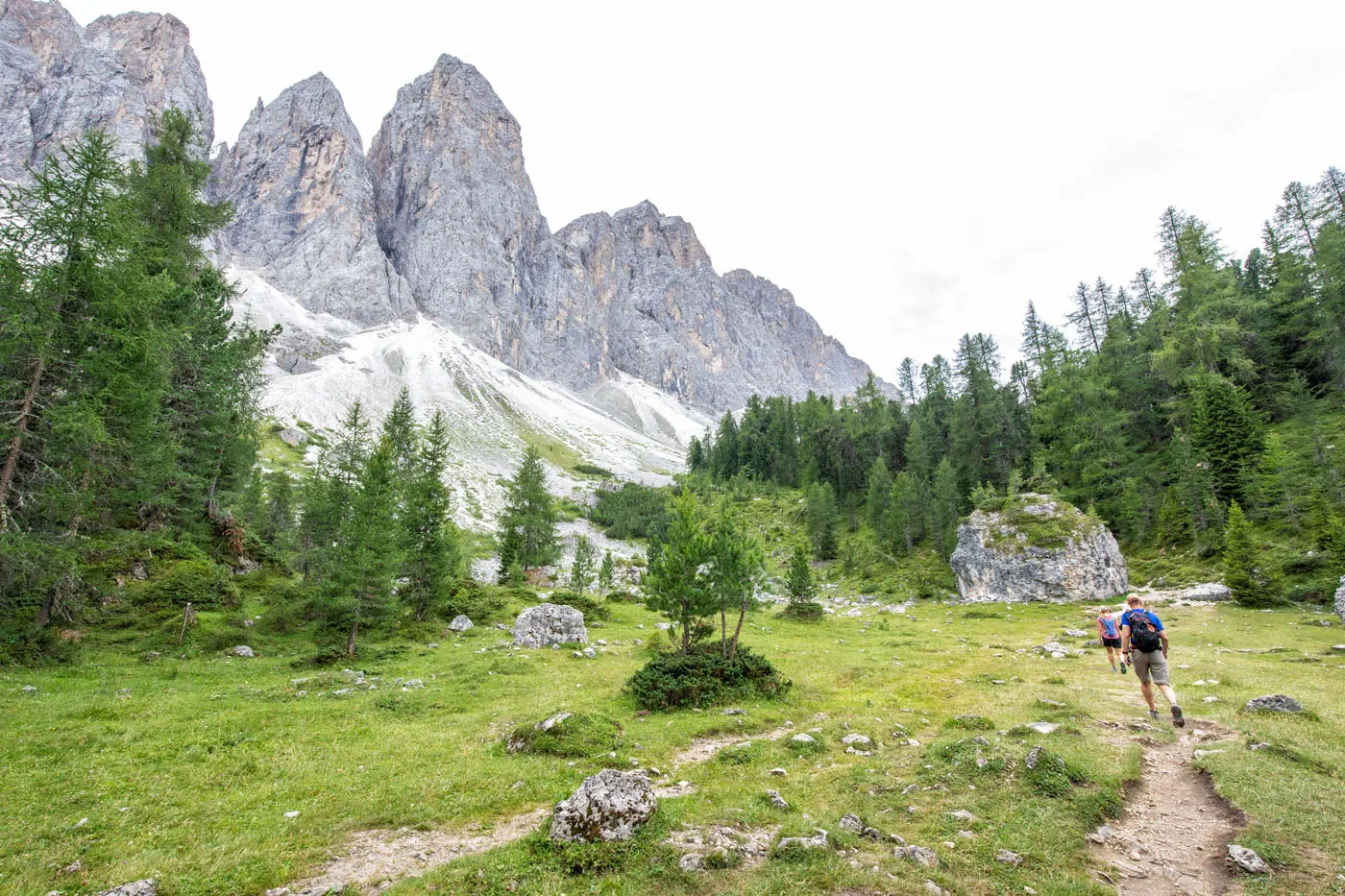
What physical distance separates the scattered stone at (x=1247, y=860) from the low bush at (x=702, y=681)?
12737 mm

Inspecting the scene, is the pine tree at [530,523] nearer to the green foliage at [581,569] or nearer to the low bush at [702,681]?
the green foliage at [581,569]

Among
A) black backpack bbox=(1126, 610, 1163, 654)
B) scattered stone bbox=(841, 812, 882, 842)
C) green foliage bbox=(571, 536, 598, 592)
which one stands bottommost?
scattered stone bbox=(841, 812, 882, 842)

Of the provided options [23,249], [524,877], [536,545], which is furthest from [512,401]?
[524,877]

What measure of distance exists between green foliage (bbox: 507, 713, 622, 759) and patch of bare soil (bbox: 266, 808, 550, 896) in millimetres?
2957

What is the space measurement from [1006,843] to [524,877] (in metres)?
6.90

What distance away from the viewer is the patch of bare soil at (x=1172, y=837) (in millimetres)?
6910

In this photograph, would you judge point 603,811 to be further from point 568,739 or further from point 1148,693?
point 1148,693

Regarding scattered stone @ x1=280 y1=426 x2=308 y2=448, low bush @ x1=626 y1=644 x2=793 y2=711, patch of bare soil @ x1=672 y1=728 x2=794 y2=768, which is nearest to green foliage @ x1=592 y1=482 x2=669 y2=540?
scattered stone @ x1=280 y1=426 x2=308 y2=448

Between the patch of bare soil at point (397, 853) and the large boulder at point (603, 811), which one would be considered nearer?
the patch of bare soil at point (397, 853)

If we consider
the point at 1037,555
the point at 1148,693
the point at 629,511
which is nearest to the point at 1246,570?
the point at 1037,555

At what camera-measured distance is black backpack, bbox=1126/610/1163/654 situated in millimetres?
13445

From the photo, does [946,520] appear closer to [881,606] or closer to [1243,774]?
[881,606]

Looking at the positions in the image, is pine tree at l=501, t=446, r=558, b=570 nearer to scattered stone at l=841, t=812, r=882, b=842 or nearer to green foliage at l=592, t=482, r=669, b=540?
green foliage at l=592, t=482, r=669, b=540

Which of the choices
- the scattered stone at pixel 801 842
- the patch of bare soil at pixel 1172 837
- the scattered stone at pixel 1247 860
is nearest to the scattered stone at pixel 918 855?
the scattered stone at pixel 801 842
